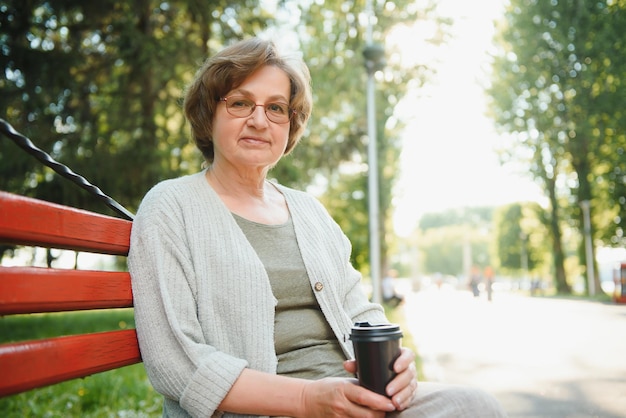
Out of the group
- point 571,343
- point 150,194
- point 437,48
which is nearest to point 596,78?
point 437,48

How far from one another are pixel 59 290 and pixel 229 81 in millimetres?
1006

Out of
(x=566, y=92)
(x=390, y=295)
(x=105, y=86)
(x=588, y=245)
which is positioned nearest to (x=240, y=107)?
(x=105, y=86)

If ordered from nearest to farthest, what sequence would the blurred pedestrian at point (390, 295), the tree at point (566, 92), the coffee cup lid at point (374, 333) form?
the coffee cup lid at point (374, 333) → the tree at point (566, 92) → the blurred pedestrian at point (390, 295)

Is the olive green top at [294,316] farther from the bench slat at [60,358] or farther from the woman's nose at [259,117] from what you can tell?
the bench slat at [60,358]

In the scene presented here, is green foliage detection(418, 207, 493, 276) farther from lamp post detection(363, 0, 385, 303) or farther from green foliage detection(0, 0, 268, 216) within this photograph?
green foliage detection(0, 0, 268, 216)

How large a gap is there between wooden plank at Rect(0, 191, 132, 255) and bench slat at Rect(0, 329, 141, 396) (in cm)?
22

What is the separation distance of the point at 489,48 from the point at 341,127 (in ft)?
19.8

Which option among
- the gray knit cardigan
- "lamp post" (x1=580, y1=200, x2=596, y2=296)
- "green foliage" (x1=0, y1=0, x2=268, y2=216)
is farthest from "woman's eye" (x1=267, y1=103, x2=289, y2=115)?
"lamp post" (x1=580, y1=200, x2=596, y2=296)

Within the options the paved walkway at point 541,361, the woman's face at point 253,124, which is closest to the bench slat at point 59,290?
the woman's face at point 253,124

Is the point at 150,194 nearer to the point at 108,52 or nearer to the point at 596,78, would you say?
the point at 108,52

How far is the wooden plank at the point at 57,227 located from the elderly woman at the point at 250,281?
0.28ft

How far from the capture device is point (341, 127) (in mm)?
14562

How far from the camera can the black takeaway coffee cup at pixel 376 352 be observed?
1432 millimetres

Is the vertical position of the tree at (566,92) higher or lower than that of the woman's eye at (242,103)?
higher
